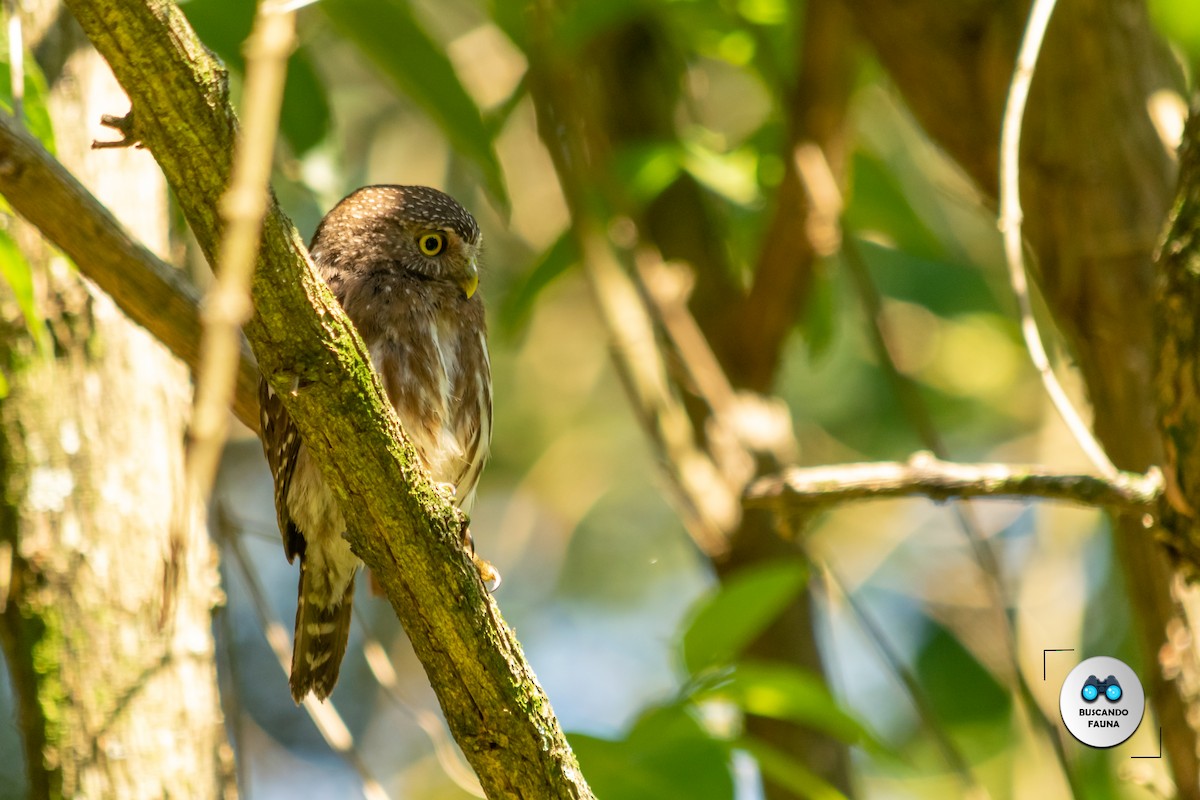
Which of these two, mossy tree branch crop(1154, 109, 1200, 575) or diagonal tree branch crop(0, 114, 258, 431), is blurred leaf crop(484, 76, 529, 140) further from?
mossy tree branch crop(1154, 109, 1200, 575)

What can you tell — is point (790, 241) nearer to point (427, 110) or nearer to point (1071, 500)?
point (427, 110)

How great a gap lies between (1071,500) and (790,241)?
190 centimetres

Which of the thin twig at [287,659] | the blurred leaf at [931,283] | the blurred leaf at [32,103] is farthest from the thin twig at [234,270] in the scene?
the blurred leaf at [931,283]

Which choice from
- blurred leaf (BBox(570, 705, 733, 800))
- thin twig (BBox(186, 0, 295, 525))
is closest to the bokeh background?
blurred leaf (BBox(570, 705, 733, 800))

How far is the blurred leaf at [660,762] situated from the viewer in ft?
9.05

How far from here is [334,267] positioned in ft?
11.9

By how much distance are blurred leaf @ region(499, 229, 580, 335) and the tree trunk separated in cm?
119

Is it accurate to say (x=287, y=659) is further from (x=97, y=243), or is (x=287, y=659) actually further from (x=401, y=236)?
(x=97, y=243)

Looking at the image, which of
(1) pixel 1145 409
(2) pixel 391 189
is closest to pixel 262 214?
(2) pixel 391 189

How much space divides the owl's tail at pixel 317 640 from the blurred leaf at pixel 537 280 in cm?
109

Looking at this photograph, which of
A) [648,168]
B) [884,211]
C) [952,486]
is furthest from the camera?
[884,211]

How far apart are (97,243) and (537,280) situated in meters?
1.89

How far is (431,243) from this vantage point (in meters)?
3.80

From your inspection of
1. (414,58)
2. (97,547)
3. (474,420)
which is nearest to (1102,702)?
(474,420)
